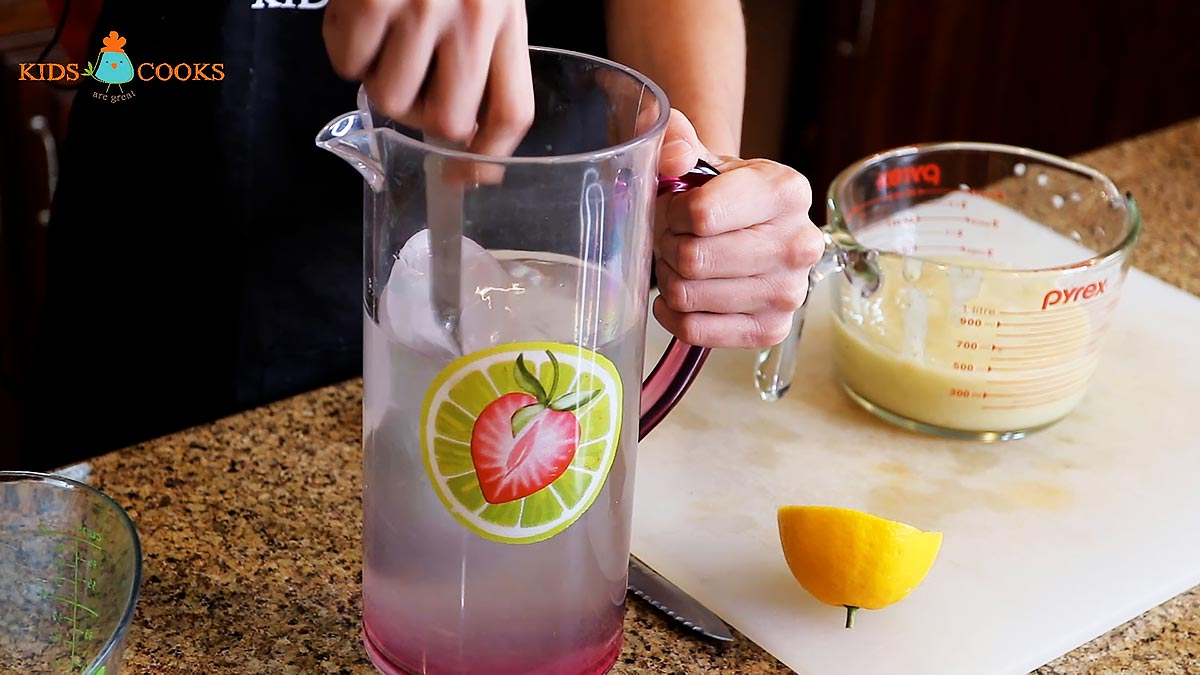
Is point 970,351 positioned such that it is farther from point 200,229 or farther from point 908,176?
point 200,229

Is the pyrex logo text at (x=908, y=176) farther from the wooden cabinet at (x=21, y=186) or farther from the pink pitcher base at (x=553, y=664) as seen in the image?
the wooden cabinet at (x=21, y=186)

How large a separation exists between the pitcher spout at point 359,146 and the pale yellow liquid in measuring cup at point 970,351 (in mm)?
476

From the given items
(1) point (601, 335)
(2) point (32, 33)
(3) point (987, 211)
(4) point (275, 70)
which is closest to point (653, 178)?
(1) point (601, 335)

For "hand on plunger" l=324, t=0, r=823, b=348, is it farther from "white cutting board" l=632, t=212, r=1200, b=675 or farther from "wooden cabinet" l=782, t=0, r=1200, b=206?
"wooden cabinet" l=782, t=0, r=1200, b=206

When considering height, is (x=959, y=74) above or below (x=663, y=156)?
below

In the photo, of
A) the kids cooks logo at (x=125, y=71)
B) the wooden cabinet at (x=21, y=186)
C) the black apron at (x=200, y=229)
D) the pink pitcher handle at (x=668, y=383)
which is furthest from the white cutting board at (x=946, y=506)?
the wooden cabinet at (x=21, y=186)

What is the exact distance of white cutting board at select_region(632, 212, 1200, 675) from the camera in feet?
2.59

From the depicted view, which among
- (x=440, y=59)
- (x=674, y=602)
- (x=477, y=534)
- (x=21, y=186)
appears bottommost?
(x=21, y=186)

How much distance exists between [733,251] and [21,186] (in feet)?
4.40

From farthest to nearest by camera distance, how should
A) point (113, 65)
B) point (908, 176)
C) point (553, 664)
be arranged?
point (908, 176)
point (113, 65)
point (553, 664)

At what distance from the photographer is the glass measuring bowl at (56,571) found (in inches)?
27.2

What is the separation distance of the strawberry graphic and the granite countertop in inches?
6.6

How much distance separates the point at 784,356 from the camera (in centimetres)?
94

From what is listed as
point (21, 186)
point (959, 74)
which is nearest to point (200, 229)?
point (21, 186)
